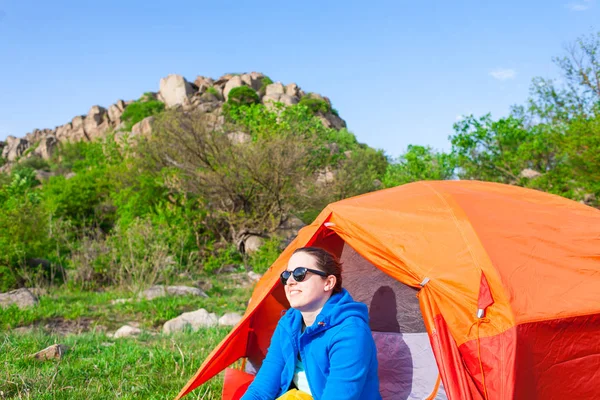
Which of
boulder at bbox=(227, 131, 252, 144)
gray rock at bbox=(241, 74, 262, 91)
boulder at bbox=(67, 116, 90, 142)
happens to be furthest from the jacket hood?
boulder at bbox=(67, 116, 90, 142)

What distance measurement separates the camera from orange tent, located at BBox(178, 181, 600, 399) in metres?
2.58

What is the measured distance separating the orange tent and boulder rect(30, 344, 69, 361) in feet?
5.72

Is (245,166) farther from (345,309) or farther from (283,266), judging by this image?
(345,309)

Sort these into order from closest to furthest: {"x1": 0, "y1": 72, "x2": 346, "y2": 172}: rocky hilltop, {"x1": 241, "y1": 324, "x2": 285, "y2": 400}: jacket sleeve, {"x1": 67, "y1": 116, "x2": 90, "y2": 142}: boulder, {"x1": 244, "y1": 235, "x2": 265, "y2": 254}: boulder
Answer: {"x1": 241, "y1": 324, "x2": 285, "y2": 400}: jacket sleeve, {"x1": 244, "y1": 235, "x2": 265, "y2": 254}: boulder, {"x1": 0, "y1": 72, "x2": 346, "y2": 172}: rocky hilltop, {"x1": 67, "y1": 116, "x2": 90, "y2": 142}: boulder

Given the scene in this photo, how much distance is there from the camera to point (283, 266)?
383 cm

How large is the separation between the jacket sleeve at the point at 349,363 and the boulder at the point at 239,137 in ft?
38.6

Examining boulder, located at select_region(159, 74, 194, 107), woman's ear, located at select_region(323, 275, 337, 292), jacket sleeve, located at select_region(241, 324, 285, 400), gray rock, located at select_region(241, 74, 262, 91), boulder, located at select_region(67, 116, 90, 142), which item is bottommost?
jacket sleeve, located at select_region(241, 324, 285, 400)

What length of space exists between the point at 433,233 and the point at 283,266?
4.11ft

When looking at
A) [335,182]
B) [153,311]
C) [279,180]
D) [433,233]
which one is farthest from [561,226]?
[335,182]

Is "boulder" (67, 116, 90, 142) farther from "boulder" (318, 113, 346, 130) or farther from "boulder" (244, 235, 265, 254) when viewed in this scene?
"boulder" (244, 235, 265, 254)

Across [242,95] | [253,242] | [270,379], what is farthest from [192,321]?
[242,95]

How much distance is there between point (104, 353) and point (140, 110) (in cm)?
4068

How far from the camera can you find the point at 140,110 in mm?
42625

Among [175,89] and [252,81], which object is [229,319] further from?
[175,89]
